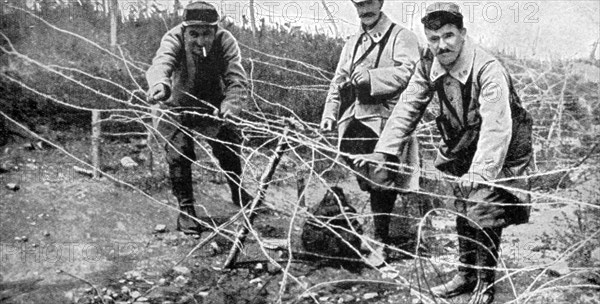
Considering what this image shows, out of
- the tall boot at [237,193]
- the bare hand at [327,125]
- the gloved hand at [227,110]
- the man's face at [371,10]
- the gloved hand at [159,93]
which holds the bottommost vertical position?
the tall boot at [237,193]

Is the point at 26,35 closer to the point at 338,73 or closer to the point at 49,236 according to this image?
the point at 49,236

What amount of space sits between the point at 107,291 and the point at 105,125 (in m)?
0.92

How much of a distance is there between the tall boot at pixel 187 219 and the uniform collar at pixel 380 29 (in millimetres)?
1307

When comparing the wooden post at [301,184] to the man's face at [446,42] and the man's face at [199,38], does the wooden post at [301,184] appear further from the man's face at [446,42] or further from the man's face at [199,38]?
the man's face at [446,42]

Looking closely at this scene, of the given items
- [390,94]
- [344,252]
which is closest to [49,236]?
[344,252]

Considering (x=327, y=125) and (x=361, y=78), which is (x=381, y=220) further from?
(x=361, y=78)

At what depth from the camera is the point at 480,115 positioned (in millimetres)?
3023

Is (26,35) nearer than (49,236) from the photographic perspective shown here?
No

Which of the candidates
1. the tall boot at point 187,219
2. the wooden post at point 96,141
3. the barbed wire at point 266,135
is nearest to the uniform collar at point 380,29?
the barbed wire at point 266,135

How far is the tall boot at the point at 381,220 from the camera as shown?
3.39 m

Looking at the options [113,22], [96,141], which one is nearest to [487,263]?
[96,141]

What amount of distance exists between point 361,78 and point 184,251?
1309 mm

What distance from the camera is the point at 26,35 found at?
11.7ft

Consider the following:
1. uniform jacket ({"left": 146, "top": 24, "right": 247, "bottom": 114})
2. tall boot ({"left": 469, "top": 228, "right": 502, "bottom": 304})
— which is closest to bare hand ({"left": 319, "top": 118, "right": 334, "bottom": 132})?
uniform jacket ({"left": 146, "top": 24, "right": 247, "bottom": 114})
